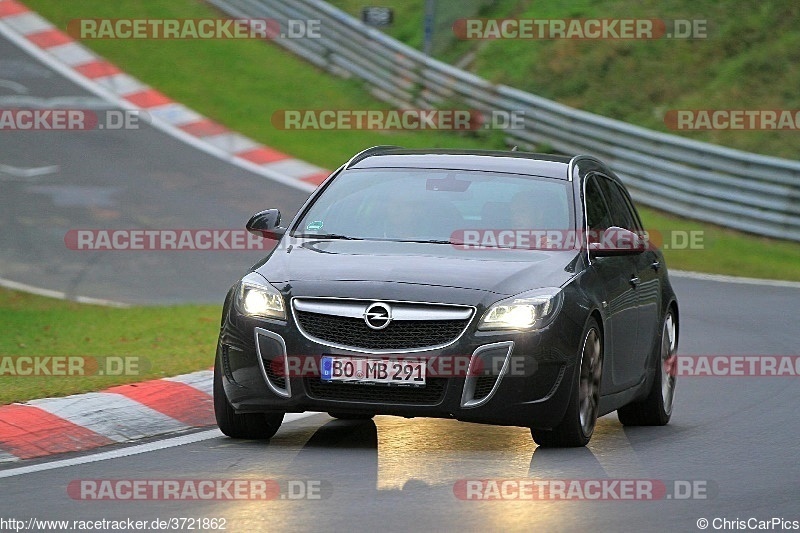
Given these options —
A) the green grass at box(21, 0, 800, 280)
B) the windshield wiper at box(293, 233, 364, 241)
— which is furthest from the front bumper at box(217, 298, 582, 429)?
the green grass at box(21, 0, 800, 280)

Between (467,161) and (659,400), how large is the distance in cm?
198

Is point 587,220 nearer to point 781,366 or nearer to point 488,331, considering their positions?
point 488,331

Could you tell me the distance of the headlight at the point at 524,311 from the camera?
8.52 meters

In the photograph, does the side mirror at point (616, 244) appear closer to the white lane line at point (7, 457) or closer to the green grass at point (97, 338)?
the green grass at point (97, 338)

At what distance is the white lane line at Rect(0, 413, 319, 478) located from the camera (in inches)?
319

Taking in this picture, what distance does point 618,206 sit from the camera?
10914mm

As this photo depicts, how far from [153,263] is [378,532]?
1206cm

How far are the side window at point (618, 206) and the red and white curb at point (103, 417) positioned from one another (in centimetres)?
278

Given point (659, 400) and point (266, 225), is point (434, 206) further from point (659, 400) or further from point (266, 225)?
point (659, 400)

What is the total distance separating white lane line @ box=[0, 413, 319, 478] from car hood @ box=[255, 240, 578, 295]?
996 millimetres

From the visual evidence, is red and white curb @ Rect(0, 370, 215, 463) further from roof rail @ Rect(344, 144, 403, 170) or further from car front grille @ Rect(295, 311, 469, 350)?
roof rail @ Rect(344, 144, 403, 170)

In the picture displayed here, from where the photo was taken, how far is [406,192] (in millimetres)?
9820

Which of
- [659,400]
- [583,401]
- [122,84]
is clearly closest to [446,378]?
[583,401]

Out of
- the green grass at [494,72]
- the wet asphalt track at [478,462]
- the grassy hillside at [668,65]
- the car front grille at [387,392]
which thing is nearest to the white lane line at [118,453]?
the wet asphalt track at [478,462]
